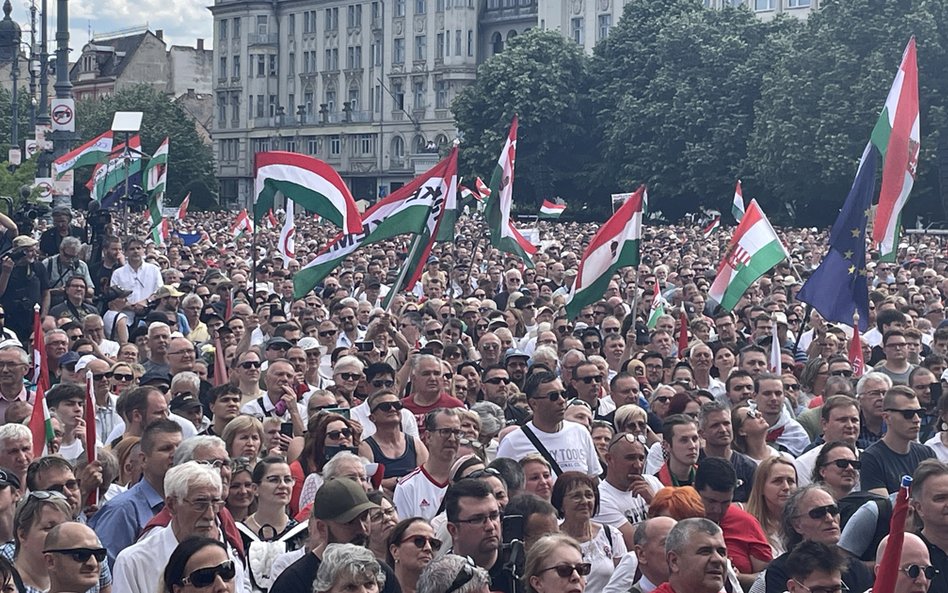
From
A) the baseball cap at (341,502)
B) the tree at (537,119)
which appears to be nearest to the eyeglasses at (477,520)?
the baseball cap at (341,502)

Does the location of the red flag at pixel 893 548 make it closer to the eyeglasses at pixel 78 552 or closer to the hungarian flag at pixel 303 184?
the eyeglasses at pixel 78 552

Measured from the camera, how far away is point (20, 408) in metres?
9.76

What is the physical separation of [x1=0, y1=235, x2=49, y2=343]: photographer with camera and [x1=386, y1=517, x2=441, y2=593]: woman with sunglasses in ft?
28.8

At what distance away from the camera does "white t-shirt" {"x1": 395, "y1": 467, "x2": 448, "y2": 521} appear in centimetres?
856

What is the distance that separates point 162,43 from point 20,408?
12272cm

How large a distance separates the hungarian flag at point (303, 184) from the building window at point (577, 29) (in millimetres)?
77500

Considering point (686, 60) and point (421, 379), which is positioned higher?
point (686, 60)

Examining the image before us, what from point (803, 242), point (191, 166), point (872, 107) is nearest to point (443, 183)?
point (803, 242)

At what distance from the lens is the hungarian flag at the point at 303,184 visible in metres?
16.4

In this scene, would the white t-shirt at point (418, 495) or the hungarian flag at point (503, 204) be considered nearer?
the white t-shirt at point (418, 495)

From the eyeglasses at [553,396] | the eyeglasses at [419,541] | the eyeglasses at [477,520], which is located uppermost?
the eyeglasses at [553,396]

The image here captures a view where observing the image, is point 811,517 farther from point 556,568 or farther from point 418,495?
point 418,495

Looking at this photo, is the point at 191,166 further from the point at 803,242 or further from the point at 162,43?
the point at 803,242

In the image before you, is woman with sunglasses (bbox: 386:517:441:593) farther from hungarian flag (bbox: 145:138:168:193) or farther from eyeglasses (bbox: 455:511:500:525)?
hungarian flag (bbox: 145:138:168:193)
